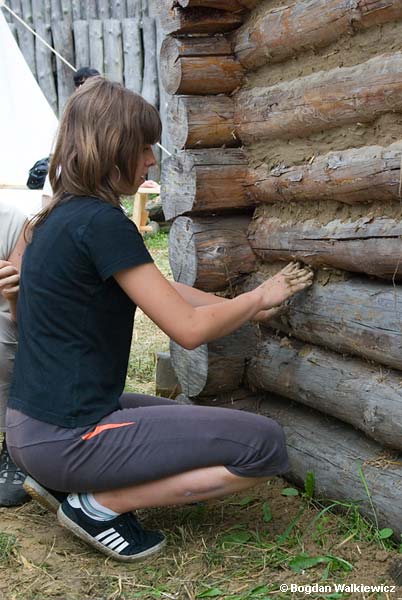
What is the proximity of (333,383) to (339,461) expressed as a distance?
30 cm

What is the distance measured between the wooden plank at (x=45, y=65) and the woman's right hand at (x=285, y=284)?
8470 mm

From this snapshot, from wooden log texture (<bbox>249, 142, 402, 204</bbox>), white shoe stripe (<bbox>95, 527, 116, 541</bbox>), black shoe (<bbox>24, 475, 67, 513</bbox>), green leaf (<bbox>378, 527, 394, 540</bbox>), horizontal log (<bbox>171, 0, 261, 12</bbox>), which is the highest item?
horizontal log (<bbox>171, 0, 261, 12</bbox>)

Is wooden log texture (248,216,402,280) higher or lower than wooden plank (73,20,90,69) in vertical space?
lower

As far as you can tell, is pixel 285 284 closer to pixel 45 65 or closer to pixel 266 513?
pixel 266 513

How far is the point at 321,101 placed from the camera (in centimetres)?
309

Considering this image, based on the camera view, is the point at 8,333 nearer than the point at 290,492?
No

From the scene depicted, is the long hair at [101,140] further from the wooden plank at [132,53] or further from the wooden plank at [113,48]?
the wooden plank at [113,48]

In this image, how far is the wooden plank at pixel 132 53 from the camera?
410 inches

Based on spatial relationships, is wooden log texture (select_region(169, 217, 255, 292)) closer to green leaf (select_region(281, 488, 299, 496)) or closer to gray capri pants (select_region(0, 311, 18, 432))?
gray capri pants (select_region(0, 311, 18, 432))

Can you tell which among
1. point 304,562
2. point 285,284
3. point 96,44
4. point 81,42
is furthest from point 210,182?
point 81,42

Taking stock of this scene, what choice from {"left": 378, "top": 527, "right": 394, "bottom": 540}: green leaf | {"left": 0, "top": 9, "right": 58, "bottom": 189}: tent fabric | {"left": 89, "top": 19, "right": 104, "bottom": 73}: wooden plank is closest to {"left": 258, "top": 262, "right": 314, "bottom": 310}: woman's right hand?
{"left": 378, "top": 527, "right": 394, "bottom": 540}: green leaf

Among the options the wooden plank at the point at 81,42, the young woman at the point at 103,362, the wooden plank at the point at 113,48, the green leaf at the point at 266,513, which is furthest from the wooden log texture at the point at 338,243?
the wooden plank at the point at 81,42

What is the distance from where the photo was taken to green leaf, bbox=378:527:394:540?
2.89 m

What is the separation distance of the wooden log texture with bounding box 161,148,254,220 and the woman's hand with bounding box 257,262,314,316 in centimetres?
48
